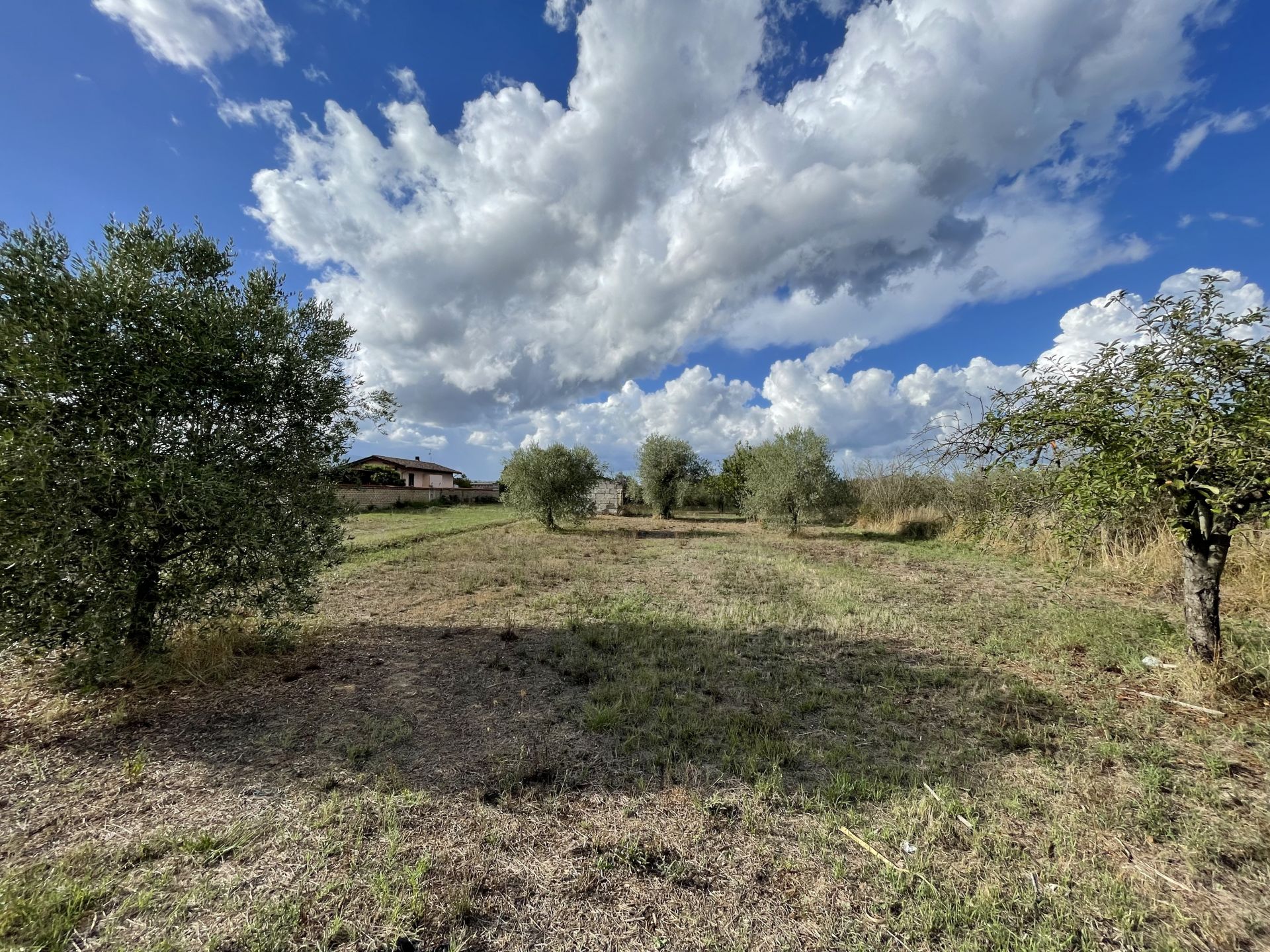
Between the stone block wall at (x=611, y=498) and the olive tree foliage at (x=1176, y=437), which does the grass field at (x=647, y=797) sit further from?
the stone block wall at (x=611, y=498)

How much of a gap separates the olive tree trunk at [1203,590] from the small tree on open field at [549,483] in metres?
20.5

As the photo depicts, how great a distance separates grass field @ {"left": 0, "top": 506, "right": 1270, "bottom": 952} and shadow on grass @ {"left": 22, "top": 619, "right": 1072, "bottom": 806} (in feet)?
0.12

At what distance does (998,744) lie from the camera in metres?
4.46

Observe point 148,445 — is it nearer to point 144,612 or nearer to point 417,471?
point 144,612

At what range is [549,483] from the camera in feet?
75.8

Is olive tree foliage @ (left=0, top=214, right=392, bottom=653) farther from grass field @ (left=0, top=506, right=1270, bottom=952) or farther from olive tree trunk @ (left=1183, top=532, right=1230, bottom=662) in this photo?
olive tree trunk @ (left=1183, top=532, right=1230, bottom=662)

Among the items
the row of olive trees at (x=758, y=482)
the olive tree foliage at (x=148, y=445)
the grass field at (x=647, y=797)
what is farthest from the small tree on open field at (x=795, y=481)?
the olive tree foliage at (x=148, y=445)

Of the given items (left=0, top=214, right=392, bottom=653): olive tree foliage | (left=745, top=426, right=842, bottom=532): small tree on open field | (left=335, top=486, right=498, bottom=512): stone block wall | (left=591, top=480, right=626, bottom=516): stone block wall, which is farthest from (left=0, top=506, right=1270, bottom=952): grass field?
(left=591, top=480, right=626, bottom=516): stone block wall

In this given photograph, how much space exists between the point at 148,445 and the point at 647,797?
19.5 ft

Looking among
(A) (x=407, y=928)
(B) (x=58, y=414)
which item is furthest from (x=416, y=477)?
(A) (x=407, y=928)

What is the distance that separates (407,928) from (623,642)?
488 centimetres

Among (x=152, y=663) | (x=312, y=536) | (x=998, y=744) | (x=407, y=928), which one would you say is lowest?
(x=998, y=744)

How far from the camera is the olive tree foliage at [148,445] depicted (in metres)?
4.30

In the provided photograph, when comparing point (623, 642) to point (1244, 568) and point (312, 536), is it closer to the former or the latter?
point (312, 536)
